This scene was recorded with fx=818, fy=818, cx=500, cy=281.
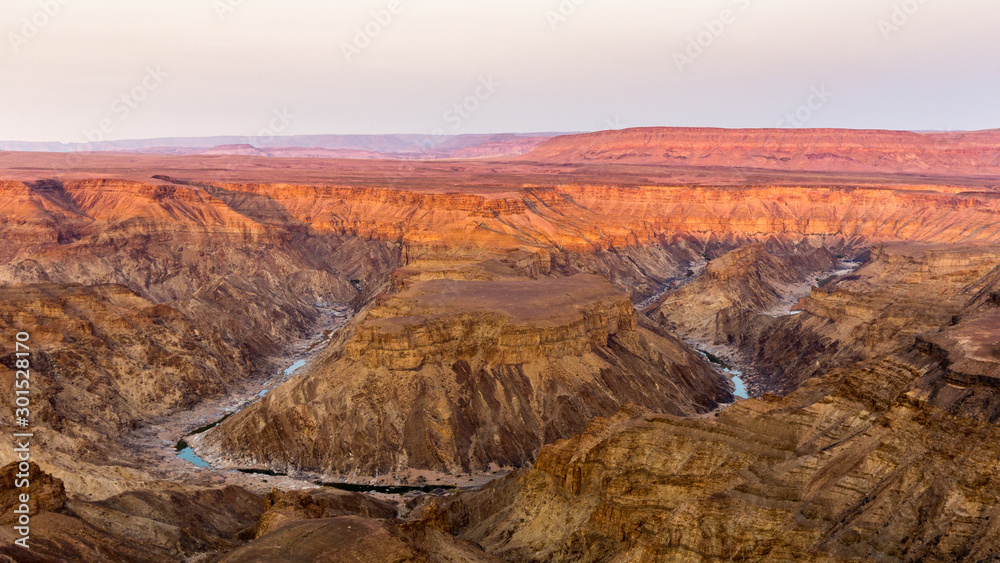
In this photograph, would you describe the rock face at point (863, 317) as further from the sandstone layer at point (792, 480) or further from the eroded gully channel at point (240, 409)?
the sandstone layer at point (792, 480)

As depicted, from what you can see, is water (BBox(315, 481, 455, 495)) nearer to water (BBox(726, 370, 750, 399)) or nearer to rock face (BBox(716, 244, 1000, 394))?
water (BBox(726, 370, 750, 399))

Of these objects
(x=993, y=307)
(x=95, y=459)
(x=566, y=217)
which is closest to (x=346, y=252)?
(x=566, y=217)

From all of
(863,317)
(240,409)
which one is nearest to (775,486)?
(240,409)

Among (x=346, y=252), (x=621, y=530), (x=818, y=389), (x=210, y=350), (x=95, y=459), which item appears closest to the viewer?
(x=621, y=530)

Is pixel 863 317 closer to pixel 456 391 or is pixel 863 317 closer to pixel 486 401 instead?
pixel 486 401

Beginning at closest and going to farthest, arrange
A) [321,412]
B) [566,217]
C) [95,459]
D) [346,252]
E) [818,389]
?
[818,389] < [95,459] < [321,412] < [346,252] < [566,217]

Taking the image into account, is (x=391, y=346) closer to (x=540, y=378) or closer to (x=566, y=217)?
(x=540, y=378)
